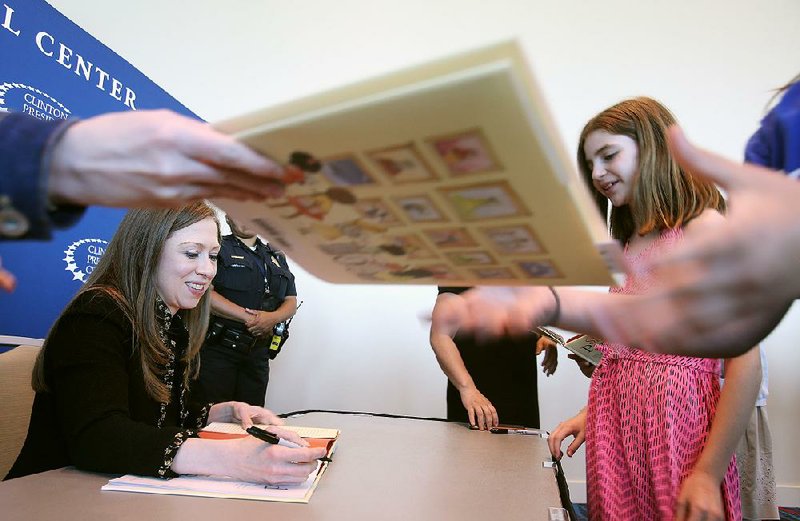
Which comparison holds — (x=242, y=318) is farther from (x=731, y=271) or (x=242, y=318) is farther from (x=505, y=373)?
(x=731, y=271)

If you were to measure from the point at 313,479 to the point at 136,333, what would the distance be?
0.51 m

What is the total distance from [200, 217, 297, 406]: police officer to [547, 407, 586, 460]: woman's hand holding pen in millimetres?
1431

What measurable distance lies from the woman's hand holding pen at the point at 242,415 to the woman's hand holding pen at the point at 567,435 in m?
0.68

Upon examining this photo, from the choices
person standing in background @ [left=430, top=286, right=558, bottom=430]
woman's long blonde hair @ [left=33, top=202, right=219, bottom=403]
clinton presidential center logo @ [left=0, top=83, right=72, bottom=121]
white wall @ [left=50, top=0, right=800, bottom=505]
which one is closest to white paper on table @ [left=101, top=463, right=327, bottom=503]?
woman's long blonde hair @ [left=33, top=202, right=219, bottom=403]

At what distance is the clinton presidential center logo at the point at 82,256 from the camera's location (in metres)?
2.00

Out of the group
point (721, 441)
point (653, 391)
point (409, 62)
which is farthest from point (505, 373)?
point (409, 62)

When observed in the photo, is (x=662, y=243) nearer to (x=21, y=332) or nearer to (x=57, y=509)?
(x=57, y=509)

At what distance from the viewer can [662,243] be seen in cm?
105

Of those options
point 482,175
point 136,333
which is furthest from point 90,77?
point 482,175

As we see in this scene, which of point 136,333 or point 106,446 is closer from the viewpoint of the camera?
point 106,446

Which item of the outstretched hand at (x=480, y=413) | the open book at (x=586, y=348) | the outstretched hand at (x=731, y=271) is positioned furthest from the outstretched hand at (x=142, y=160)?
the outstretched hand at (x=480, y=413)

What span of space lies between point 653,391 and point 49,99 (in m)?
2.11

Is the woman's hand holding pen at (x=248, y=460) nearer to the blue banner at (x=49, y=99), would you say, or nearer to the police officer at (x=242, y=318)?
the blue banner at (x=49, y=99)

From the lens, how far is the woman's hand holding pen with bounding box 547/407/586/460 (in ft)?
4.30
